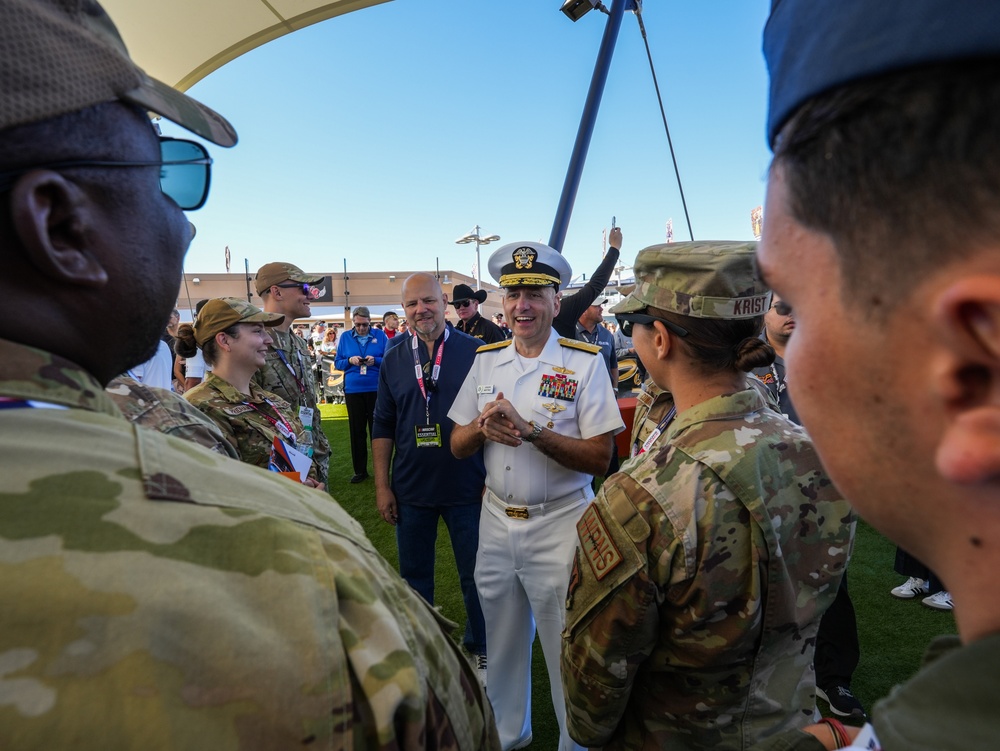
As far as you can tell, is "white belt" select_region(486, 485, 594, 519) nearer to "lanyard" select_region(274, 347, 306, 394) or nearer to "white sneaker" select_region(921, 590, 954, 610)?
"lanyard" select_region(274, 347, 306, 394)

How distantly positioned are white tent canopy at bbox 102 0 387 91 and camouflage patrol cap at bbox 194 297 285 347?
2.31m

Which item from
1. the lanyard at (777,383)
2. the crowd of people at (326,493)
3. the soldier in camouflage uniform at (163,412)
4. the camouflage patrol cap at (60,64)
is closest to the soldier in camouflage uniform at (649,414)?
the lanyard at (777,383)

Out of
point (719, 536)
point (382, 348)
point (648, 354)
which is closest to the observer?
point (719, 536)

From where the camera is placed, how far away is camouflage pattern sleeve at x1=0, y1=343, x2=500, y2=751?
54cm

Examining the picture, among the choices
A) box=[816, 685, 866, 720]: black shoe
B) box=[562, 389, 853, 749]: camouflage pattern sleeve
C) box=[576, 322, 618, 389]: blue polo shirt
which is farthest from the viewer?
box=[576, 322, 618, 389]: blue polo shirt

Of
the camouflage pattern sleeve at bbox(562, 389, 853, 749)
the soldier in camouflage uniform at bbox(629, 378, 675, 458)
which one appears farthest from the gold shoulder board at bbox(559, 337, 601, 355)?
the camouflage pattern sleeve at bbox(562, 389, 853, 749)

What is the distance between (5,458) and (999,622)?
1.01 m

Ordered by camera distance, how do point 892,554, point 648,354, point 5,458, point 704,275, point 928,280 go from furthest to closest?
point 892,554, point 648,354, point 704,275, point 5,458, point 928,280

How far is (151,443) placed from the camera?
28.6 inches

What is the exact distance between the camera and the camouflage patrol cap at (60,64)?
0.67 meters

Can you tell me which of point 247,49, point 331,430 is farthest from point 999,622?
point 331,430

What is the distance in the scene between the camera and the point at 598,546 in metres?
1.55

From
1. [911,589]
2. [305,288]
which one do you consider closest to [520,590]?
[305,288]

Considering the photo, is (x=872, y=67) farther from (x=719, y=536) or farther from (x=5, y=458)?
(x=719, y=536)
